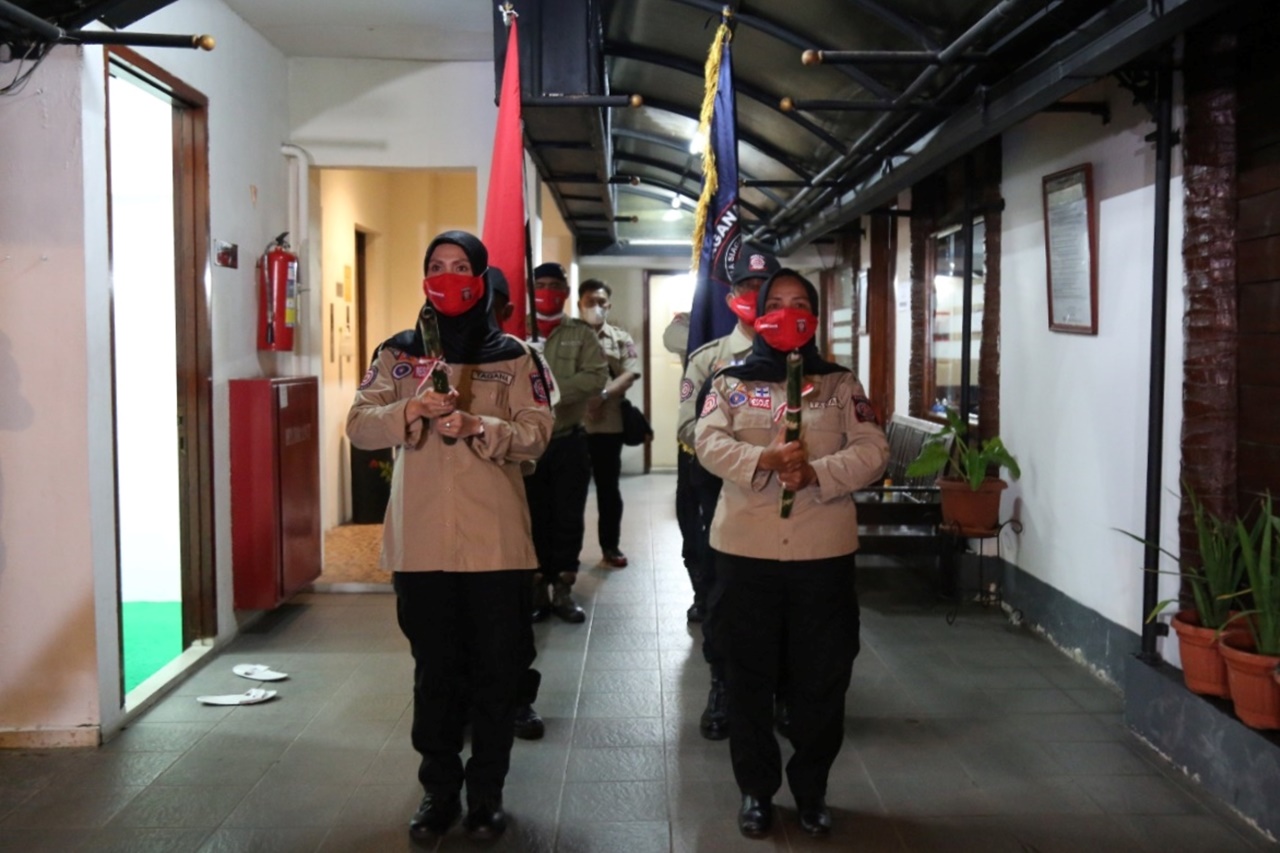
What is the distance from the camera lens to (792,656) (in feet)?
9.54

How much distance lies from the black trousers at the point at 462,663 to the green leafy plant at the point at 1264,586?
206cm

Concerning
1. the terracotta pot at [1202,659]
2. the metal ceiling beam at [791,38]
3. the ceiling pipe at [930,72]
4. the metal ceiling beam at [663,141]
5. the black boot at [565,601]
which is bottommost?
the black boot at [565,601]

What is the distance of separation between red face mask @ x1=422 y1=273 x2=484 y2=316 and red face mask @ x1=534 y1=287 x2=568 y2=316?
212 centimetres

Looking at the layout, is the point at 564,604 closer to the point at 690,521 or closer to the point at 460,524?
the point at 690,521

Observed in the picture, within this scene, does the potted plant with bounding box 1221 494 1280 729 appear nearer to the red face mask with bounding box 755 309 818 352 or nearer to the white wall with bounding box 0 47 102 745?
the red face mask with bounding box 755 309 818 352

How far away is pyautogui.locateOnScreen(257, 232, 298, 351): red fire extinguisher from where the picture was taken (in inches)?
202

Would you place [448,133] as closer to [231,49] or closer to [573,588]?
[231,49]

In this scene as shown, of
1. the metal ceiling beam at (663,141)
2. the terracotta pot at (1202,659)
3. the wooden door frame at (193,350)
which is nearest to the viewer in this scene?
the terracotta pot at (1202,659)

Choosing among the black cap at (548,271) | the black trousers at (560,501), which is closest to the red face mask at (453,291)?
the black cap at (548,271)

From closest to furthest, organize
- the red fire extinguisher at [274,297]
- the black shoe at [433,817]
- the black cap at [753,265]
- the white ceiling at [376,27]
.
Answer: the black shoe at [433,817] < the black cap at [753,265] < the white ceiling at [376,27] < the red fire extinguisher at [274,297]

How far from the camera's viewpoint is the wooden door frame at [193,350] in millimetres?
4484

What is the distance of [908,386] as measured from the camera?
7.54 m

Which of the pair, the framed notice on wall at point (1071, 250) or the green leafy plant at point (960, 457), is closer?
the framed notice on wall at point (1071, 250)

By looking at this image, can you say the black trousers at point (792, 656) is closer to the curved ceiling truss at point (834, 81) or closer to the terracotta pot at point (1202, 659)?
the terracotta pot at point (1202, 659)
